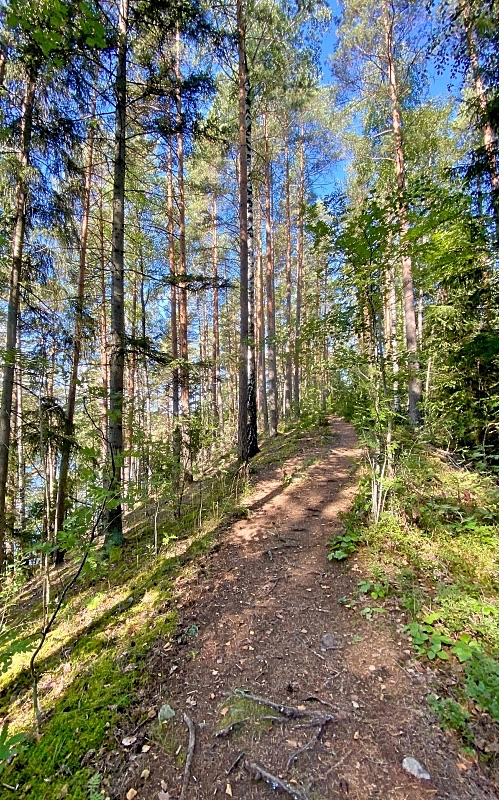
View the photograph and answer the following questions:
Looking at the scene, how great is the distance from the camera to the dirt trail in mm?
1786

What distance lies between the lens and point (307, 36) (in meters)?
8.51

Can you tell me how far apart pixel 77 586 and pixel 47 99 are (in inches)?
300

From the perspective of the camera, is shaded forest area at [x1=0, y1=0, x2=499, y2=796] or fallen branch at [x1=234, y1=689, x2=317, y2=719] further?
shaded forest area at [x1=0, y1=0, x2=499, y2=796]

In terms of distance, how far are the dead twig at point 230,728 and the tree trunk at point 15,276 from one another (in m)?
5.33

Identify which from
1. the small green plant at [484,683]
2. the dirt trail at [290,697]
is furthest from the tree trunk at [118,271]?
the small green plant at [484,683]

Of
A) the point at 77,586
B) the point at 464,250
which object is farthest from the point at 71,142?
the point at 77,586

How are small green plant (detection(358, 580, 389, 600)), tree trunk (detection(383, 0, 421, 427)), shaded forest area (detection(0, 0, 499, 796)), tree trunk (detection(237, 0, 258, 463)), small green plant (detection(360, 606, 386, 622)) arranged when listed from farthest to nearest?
1. tree trunk (detection(383, 0, 421, 427))
2. tree trunk (detection(237, 0, 258, 463))
3. shaded forest area (detection(0, 0, 499, 796))
4. small green plant (detection(358, 580, 389, 600))
5. small green plant (detection(360, 606, 386, 622))

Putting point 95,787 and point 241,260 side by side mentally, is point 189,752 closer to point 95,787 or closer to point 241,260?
point 95,787

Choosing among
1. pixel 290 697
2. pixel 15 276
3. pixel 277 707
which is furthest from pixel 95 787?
pixel 15 276

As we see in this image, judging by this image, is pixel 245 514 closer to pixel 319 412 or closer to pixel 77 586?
pixel 77 586

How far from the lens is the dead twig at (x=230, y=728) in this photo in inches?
81.4

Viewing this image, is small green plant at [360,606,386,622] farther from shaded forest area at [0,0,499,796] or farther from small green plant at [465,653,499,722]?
small green plant at [465,653,499,722]

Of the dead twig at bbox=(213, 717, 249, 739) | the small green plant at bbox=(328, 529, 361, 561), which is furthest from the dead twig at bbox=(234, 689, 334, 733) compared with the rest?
the small green plant at bbox=(328, 529, 361, 561)

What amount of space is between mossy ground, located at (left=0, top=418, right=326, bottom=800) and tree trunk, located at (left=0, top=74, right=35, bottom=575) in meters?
2.42
